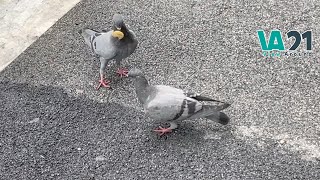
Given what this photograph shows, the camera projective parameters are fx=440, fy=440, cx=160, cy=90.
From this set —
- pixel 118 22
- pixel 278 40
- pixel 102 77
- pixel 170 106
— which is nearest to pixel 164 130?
pixel 170 106

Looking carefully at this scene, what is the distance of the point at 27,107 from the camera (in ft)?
13.9

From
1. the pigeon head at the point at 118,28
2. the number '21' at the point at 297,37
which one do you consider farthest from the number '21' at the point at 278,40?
the pigeon head at the point at 118,28

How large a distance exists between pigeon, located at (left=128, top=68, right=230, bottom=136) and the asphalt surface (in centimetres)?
30

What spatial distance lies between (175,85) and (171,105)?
78cm

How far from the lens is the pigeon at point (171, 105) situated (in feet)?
11.7

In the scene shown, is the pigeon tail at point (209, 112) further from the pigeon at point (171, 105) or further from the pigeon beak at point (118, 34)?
the pigeon beak at point (118, 34)

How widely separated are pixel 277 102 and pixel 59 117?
2.03 meters

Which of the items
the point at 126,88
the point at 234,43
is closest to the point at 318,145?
the point at 234,43

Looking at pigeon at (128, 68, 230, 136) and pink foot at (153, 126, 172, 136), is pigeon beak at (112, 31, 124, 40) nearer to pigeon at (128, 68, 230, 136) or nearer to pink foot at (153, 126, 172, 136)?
pigeon at (128, 68, 230, 136)

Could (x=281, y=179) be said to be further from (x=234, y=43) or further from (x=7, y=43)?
(x=7, y=43)

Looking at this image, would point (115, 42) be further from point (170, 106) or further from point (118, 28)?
point (170, 106)

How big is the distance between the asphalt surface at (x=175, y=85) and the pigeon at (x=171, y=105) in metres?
0.30

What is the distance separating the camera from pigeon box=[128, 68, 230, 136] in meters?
3.58

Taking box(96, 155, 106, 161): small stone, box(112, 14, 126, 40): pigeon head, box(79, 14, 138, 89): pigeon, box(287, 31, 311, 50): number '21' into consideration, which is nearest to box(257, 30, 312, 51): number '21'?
box(287, 31, 311, 50): number '21'
